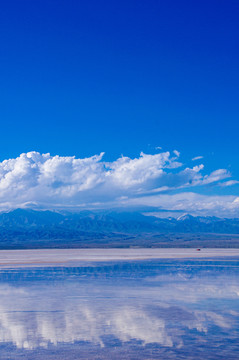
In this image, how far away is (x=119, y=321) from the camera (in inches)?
725

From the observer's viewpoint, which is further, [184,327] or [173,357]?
[184,327]

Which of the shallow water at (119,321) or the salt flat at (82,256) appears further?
the salt flat at (82,256)

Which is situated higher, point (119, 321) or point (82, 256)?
point (82, 256)

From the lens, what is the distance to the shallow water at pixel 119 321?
13914mm

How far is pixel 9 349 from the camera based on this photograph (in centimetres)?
1418

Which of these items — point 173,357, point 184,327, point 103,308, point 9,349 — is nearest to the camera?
point 173,357

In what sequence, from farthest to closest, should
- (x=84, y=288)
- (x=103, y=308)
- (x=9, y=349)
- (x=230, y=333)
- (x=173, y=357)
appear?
(x=84, y=288) < (x=103, y=308) < (x=230, y=333) < (x=9, y=349) < (x=173, y=357)

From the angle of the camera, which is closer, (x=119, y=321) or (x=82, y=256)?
(x=119, y=321)

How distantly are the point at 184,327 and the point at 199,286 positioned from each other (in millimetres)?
13180

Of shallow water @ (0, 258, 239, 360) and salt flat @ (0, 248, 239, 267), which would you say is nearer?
shallow water @ (0, 258, 239, 360)

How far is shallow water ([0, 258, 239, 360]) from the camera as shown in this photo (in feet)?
45.6

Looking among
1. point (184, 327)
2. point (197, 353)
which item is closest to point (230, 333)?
point (184, 327)

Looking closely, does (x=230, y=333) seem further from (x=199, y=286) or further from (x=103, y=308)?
(x=199, y=286)

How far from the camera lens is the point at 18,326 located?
1761cm
